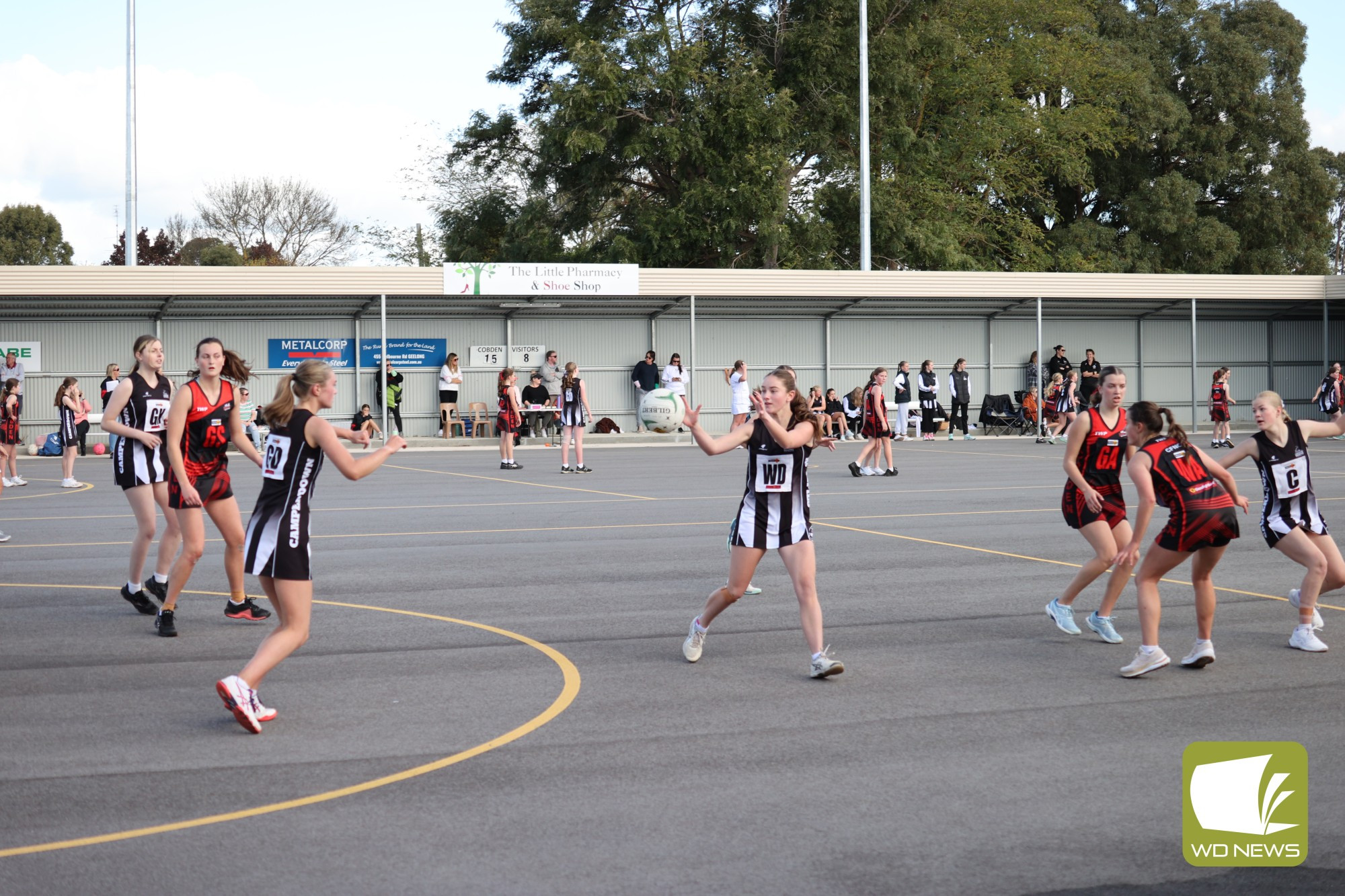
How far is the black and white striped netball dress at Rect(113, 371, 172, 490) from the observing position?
31.7 ft

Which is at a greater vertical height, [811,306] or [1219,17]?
[1219,17]

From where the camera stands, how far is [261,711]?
6559mm

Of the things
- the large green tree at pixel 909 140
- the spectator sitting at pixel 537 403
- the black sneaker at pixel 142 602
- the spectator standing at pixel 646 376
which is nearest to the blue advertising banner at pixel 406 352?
the spectator sitting at pixel 537 403

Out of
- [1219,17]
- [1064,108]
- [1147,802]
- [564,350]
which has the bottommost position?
[1147,802]

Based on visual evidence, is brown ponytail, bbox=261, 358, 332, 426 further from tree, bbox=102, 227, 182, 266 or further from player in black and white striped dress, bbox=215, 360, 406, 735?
tree, bbox=102, 227, 182, 266

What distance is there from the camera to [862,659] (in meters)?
8.16

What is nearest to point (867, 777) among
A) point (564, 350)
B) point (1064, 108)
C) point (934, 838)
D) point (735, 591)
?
point (934, 838)

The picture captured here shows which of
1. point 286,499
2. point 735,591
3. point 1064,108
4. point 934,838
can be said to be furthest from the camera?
point 1064,108

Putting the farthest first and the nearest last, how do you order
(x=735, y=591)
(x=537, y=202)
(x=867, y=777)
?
(x=537, y=202) < (x=735, y=591) < (x=867, y=777)

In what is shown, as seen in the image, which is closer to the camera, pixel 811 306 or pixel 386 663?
pixel 386 663

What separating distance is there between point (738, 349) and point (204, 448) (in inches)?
1087

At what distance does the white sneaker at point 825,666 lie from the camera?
7520 mm

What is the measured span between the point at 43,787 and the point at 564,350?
29.7m

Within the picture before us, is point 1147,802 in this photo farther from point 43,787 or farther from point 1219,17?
point 1219,17
